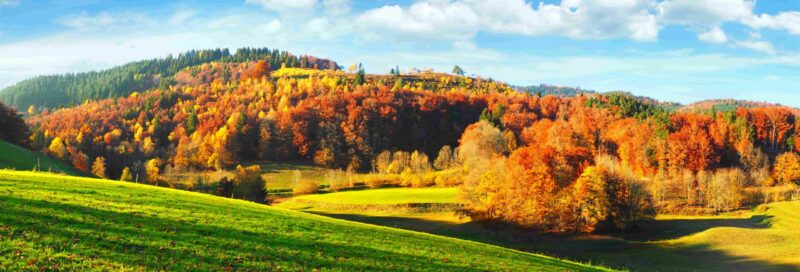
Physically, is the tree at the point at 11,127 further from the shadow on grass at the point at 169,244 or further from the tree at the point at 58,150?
→ the shadow on grass at the point at 169,244

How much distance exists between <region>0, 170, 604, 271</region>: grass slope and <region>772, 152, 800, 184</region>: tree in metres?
138

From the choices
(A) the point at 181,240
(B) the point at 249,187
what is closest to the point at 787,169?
(B) the point at 249,187

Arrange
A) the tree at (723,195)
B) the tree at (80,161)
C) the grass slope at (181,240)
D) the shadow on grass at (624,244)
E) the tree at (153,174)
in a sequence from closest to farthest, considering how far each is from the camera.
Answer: the grass slope at (181,240) → the shadow on grass at (624,244) → the tree at (723,195) → the tree at (153,174) → the tree at (80,161)

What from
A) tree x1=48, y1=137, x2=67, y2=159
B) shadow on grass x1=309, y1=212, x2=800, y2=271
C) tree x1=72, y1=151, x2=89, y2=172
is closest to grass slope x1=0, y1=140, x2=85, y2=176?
shadow on grass x1=309, y1=212, x2=800, y2=271

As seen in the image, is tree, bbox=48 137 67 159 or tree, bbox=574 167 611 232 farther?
tree, bbox=48 137 67 159

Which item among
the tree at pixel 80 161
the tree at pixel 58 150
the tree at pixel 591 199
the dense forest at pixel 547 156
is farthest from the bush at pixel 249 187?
the tree at pixel 58 150

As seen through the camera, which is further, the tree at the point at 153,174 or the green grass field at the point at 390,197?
the tree at the point at 153,174

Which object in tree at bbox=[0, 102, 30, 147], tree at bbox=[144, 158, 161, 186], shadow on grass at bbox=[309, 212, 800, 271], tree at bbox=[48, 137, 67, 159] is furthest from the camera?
tree at bbox=[48, 137, 67, 159]

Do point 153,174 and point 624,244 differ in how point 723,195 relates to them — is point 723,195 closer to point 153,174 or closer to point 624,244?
point 624,244

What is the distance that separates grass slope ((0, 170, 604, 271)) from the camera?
18766mm

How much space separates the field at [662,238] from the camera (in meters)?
58.9

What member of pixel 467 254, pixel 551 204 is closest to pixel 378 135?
pixel 551 204

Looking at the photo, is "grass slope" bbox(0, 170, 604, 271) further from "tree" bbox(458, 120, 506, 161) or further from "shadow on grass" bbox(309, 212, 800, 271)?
"tree" bbox(458, 120, 506, 161)

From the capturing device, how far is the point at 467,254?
104 feet
